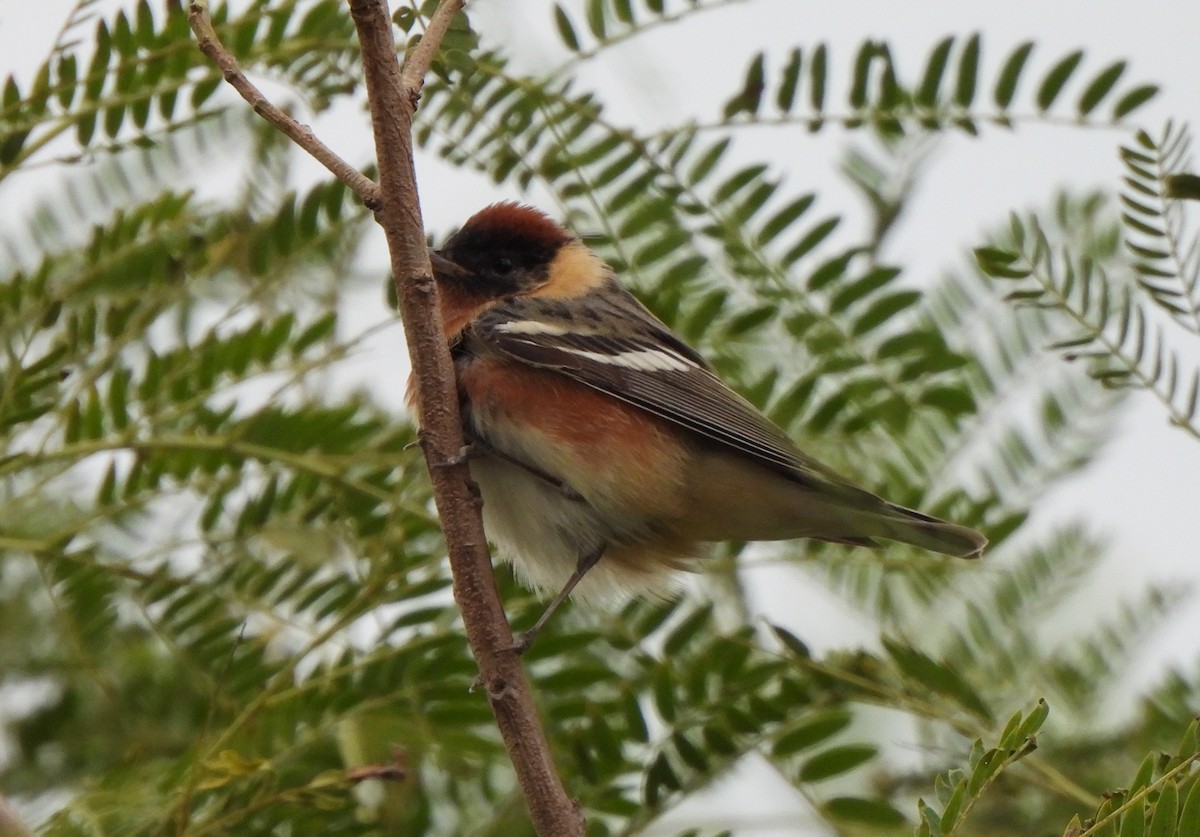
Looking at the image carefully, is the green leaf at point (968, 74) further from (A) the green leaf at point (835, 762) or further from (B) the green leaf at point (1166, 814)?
(B) the green leaf at point (1166, 814)

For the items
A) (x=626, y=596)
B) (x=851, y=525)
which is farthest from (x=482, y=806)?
(x=851, y=525)

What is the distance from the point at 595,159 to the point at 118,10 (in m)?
1.00

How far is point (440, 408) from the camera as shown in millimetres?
2578

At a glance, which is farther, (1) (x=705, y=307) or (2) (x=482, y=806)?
(2) (x=482, y=806)

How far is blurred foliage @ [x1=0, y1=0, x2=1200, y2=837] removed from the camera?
286 cm

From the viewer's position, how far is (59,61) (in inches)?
119

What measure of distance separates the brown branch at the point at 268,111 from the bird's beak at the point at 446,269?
1523 millimetres

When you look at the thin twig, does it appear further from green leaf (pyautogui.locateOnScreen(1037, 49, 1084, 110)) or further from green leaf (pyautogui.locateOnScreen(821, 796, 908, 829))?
green leaf (pyautogui.locateOnScreen(821, 796, 908, 829))

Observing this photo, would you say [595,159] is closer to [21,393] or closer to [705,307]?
[705,307]

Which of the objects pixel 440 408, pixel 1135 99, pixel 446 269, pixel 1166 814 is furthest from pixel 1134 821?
pixel 446 269

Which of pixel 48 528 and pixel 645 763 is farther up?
pixel 48 528

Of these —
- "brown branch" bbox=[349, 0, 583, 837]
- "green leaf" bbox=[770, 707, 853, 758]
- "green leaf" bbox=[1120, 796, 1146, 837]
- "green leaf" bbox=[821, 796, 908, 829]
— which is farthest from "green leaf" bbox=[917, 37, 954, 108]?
"green leaf" bbox=[1120, 796, 1146, 837]

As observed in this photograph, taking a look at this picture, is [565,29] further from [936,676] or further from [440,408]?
[936,676]

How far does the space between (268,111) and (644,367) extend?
1715mm
